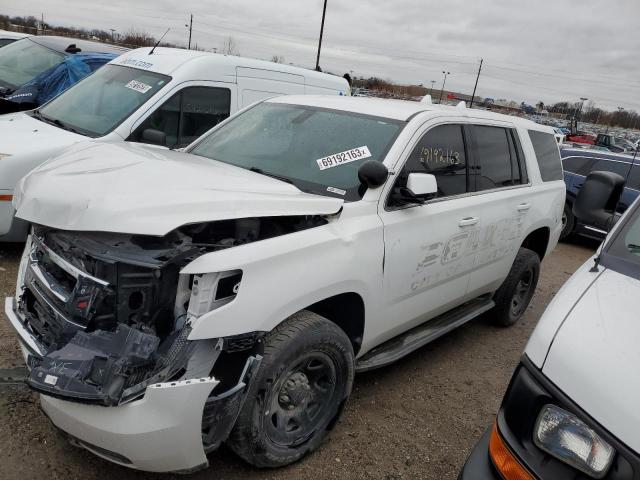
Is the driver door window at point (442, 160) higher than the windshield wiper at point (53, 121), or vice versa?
the driver door window at point (442, 160)

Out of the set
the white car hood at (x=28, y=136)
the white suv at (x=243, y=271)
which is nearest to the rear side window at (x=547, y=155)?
the white suv at (x=243, y=271)

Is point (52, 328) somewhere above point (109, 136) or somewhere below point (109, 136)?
below

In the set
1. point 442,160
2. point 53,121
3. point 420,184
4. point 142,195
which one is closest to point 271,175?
point 420,184

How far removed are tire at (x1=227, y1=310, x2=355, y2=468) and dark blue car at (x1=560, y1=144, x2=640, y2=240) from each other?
807 centimetres

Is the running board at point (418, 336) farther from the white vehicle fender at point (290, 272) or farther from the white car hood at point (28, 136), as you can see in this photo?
the white car hood at point (28, 136)

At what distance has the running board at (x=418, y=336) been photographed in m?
3.33

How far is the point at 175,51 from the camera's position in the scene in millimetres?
6305

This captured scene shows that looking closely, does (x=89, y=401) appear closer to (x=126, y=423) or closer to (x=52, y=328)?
(x=126, y=423)

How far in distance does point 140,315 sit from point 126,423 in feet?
1.49

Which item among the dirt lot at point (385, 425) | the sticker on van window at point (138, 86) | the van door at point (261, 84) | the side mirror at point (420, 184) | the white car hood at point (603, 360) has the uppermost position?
the van door at point (261, 84)

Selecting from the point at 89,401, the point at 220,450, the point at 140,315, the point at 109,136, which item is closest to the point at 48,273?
the point at 140,315

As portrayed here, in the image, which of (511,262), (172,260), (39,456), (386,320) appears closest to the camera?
(172,260)

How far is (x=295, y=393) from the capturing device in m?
2.75

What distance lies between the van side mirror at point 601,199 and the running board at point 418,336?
1.34 metres
